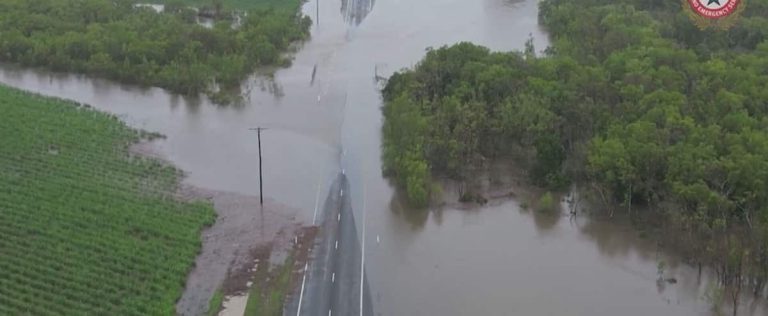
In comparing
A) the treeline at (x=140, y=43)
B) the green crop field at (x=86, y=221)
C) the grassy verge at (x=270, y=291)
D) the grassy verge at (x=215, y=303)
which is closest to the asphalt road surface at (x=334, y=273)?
the grassy verge at (x=270, y=291)

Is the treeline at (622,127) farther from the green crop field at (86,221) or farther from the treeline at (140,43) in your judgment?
the treeline at (140,43)

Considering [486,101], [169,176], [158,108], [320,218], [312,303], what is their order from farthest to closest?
[158,108], [486,101], [169,176], [320,218], [312,303]

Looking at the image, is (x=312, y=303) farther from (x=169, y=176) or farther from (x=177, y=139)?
(x=177, y=139)

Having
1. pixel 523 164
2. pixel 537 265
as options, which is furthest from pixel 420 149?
pixel 537 265

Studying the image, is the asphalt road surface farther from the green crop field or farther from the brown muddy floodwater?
the green crop field

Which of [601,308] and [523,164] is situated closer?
[601,308]

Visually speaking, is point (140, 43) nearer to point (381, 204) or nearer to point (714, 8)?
point (381, 204)

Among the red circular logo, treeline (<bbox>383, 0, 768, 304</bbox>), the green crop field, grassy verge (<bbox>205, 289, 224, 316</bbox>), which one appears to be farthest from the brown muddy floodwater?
the red circular logo
